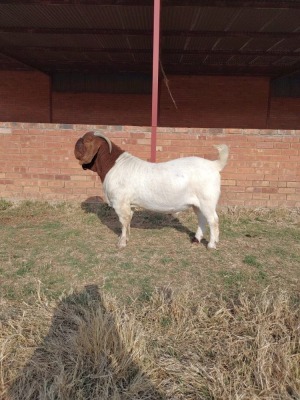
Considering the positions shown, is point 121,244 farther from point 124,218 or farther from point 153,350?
point 153,350

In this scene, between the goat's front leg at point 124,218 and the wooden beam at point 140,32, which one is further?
the wooden beam at point 140,32

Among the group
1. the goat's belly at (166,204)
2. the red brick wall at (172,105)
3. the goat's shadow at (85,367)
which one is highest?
the red brick wall at (172,105)

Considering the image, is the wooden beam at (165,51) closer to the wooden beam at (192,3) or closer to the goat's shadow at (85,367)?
the wooden beam at (192,3)

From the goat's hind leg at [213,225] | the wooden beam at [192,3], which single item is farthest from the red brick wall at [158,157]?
the wooden beam at [192,3]

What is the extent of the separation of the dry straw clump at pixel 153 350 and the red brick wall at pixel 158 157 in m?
4.14

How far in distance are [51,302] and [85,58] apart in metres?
10.5

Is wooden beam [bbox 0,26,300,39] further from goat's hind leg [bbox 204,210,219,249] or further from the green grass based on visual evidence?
goat's hind leg [bbox 204,210,219,249]

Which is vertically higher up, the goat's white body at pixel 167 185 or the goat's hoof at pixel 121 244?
the goat's white body at pixel 167 185

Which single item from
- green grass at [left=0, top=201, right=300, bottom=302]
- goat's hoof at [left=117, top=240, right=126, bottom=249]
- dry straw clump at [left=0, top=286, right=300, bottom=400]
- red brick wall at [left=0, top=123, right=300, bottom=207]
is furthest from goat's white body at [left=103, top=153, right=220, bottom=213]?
red brick wall at [left=0, top=123, right=300, bottom=207]

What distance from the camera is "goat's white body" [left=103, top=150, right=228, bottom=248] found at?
4477 millimetres

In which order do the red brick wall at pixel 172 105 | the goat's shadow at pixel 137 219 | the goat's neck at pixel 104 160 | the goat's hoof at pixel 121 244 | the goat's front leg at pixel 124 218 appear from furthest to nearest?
1. the red brick wall at pixel 172 105
2. the goat's shadow at pixel 137 219
3. the goat's hoof at pixel 121 244
4. the goat's neck at pixel 104 160
5. the goat's front leg at pixel 124 218

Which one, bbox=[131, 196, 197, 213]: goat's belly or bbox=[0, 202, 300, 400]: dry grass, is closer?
bbox=[0, 202, 300, 400]: dry grass

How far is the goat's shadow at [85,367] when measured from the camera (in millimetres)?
2326

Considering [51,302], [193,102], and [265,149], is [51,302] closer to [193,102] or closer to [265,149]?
[265,149]
